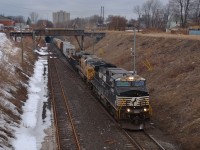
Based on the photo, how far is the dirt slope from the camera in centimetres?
2237

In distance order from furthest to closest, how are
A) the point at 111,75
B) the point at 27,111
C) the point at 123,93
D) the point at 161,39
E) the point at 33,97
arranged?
the point at 161,39 → the point at 33,97 → the point at 27,111 → the point at 111,75 → the point at 123,93

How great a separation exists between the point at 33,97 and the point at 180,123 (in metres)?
16.2

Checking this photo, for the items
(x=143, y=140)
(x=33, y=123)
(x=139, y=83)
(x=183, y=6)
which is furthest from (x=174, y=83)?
(x=183, y=6)

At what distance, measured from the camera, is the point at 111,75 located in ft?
85.0

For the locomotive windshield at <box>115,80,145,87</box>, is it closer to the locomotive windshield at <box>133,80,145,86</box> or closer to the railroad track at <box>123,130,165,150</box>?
the locomotive windshield at <box>133,80,145,86</box>

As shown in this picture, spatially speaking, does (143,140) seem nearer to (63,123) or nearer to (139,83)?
(139,83)

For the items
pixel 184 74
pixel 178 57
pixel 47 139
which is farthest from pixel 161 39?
pixel 47 139

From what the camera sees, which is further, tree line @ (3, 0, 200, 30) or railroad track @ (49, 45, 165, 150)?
tree line @ (3, 0, 200, 30)

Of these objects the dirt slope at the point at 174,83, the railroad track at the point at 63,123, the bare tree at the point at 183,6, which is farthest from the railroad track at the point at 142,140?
the bare tree at the point at 183,6

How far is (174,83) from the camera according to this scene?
3070 centimetres

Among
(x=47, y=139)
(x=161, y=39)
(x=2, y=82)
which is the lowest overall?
(x=47, y=139)

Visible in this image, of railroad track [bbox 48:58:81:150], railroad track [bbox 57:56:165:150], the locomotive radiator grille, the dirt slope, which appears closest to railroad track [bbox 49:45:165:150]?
railroad track [bbox 57:56:165:150]

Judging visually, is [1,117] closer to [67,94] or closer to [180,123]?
[180,123]

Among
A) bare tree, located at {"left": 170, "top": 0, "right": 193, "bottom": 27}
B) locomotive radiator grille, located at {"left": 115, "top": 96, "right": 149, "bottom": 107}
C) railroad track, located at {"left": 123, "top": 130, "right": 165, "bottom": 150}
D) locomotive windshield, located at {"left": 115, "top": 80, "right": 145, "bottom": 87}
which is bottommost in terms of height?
railroad track, located at {"left": 123, "top": 130, "right": 165, "bottom": 150}
